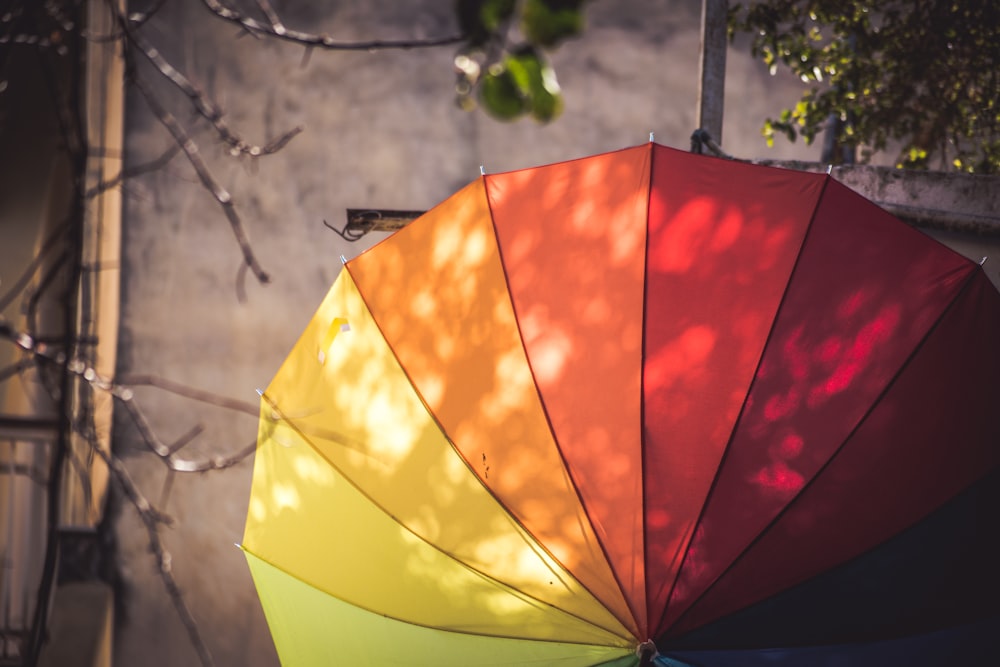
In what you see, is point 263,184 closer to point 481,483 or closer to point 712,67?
point 712,67

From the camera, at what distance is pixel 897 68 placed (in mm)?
5836

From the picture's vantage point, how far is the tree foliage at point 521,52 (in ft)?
3.98

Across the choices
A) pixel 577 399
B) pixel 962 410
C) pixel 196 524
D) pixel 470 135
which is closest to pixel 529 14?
pixel 577 399

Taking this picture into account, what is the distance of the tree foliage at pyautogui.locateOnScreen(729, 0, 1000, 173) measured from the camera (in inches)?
223

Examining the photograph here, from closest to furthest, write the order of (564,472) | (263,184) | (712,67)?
1. (564,472)
2. (712,67)
3. (263,184)

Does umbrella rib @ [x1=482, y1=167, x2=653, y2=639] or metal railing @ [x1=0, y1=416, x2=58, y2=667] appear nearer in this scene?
umbrella rib @ [x1=482, y1=167, x2=653, y2=639]

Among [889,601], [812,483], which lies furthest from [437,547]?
[889,601]

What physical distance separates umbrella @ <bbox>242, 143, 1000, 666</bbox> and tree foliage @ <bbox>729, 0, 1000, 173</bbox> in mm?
3138

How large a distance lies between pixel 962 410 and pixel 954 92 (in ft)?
12.6

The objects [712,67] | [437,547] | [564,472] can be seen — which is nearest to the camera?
[564,472]

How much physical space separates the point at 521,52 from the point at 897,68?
209 inches

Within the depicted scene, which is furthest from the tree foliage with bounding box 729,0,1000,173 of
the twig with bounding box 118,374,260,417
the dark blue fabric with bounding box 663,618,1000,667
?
the twig with bounding box 118,374,260,417

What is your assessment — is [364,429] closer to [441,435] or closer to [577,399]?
[441,435]

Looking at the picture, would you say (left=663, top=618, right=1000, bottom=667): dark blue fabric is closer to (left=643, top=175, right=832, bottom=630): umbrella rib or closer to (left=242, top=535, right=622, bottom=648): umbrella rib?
(left=643, top=175, right=832, bottom=630): umbrella rib
